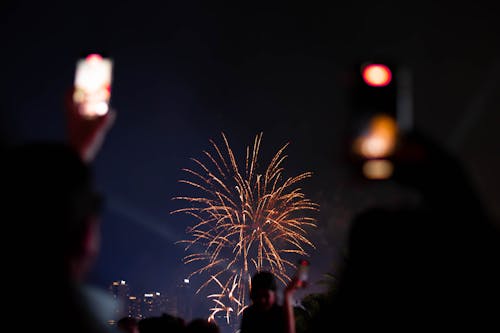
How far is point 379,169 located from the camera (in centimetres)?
189

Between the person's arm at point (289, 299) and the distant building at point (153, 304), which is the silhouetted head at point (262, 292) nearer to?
the person's arm at point (289, 299)

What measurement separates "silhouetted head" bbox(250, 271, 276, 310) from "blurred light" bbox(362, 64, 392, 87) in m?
2.97

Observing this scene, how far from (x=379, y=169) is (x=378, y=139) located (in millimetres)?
122

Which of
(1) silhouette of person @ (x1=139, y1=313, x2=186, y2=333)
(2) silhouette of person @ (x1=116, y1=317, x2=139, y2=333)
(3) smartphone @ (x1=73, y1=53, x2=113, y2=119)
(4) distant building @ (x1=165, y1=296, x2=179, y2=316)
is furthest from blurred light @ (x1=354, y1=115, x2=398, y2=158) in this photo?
(4) distant building @ (x1=165, y1=296, x2=179, y2=316)

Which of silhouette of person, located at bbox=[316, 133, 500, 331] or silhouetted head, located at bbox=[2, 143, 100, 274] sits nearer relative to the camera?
silhouetted head, located at bbox=[2, 143, 100, 274]

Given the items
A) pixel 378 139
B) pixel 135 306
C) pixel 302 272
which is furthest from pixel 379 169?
pixel 135 306

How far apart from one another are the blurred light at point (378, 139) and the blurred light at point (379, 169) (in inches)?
1.1

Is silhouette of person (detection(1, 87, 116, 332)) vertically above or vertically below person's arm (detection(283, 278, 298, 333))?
below

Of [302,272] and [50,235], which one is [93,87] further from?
[302,272]

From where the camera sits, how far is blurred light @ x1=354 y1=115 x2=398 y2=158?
6.30ft

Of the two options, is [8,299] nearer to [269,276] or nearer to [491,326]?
[491,326]

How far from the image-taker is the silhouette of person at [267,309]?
4.53m

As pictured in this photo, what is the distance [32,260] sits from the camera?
142cm

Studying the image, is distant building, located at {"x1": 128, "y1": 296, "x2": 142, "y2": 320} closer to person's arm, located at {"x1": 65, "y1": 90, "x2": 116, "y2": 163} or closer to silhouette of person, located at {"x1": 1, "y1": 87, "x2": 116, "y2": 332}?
person's arm, located at {"x1": 65, "y1": 90, "x2": 116, "y2": 163}
